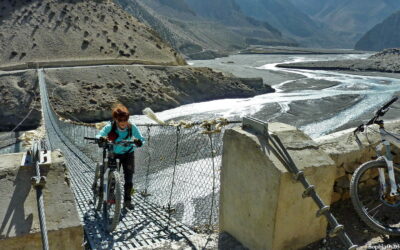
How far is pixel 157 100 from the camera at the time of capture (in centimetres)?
3559

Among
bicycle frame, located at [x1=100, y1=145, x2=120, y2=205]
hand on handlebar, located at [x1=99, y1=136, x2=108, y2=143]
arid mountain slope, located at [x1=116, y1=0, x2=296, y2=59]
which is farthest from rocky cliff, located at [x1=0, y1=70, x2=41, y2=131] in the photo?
arid mountain slope, located at [x1=116, y1=0, x2=296, y2=59]

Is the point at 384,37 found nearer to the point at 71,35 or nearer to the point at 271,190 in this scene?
the point at 71,35

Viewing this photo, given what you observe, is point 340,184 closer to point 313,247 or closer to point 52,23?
point 313,247

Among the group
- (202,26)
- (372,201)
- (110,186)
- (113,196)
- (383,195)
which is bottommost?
(113,196)

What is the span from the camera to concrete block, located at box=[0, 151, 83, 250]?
2.41m

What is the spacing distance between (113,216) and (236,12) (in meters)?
192

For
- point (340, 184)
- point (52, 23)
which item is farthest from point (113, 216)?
point (52, 23)

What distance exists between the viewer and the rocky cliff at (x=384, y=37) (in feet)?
548

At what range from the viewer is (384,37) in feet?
554

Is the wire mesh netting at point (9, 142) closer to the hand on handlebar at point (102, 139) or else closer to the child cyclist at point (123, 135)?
the child cyclist at point (123, 135)

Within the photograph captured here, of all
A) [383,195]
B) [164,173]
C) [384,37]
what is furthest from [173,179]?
[384,37]

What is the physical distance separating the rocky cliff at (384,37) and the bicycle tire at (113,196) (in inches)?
7060

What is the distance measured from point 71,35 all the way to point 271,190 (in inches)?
1804

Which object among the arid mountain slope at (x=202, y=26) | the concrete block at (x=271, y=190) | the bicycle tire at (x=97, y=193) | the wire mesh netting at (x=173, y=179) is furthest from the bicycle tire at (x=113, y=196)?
A: the arid mountain slope at (x=202, y=26)
